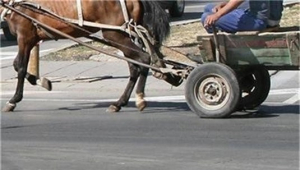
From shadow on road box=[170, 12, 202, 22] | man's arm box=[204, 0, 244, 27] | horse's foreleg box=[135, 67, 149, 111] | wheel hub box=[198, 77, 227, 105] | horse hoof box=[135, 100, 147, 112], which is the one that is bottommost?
shadow on road box=[170, 12, 202, 22]

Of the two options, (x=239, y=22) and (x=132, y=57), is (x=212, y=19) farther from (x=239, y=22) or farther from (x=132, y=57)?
(x=132, y=57)

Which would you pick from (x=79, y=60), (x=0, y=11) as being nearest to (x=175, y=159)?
(x=0, y=11)

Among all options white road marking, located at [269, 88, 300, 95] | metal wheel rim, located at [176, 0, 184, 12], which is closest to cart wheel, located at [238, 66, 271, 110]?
white road marking, located at [269, 88, 300, 95]

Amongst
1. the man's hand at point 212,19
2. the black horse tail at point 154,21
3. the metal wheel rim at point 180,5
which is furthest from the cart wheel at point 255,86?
the metal wheel rim at point 180,5

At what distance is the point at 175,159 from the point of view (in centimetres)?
900

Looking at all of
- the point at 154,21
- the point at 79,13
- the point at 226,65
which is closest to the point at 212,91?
the point at 226,65

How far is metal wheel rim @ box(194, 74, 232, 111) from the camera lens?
11.1 metres

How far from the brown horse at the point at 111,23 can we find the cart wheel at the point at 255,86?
2.79ft

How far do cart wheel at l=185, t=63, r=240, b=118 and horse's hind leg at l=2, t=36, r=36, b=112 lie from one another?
2374mm

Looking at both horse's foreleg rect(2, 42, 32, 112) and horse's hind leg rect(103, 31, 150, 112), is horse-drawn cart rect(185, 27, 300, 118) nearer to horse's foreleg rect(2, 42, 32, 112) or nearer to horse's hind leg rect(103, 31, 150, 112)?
horse's hind leg rect(103, 31, 150, 112)

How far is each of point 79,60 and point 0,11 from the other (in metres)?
5.84

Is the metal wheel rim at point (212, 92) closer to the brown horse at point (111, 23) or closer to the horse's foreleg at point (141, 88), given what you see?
the brown horse at point (111, 23)

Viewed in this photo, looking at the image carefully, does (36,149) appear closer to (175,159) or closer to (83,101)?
(175,159)

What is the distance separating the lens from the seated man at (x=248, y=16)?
36.4 ft
